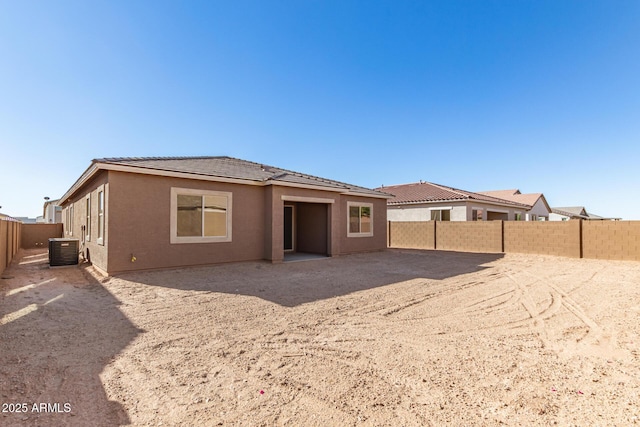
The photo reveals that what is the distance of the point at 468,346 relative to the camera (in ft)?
12.2

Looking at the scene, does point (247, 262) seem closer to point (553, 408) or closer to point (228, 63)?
point (228, 63)

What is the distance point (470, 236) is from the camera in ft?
52.7

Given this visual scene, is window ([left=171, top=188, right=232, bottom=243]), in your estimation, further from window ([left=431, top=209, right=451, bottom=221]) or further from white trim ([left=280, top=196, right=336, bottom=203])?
window ([left=431, top=209, right=451, bottom=221])

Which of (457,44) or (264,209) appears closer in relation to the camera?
(264,209)

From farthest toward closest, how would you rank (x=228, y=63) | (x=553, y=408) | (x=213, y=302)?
(x=228, y=63) → (x=213, y=302) → (x=553, y=408)

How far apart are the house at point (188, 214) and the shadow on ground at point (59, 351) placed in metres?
1.80

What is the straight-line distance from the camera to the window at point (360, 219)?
13.6 metres

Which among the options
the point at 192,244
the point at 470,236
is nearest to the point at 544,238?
the point at 470,236

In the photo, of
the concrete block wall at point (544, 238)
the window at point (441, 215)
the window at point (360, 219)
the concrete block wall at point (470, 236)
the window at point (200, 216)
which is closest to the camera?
the window at point (200, 216)

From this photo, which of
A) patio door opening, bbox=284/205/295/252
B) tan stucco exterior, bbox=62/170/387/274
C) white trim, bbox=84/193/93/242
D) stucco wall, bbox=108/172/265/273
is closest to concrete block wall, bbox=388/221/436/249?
tan stucco exterior, bbox=62/170/387/274

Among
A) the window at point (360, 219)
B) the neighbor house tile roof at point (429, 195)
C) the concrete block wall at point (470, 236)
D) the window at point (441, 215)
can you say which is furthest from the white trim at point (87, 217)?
the window at point (441, 215)

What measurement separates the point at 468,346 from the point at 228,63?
12020 mm

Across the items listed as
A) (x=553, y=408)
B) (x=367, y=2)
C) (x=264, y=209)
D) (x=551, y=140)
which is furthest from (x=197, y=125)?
(x=551, y=140)

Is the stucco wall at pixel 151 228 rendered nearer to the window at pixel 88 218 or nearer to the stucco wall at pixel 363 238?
the window at pixel 88 218
